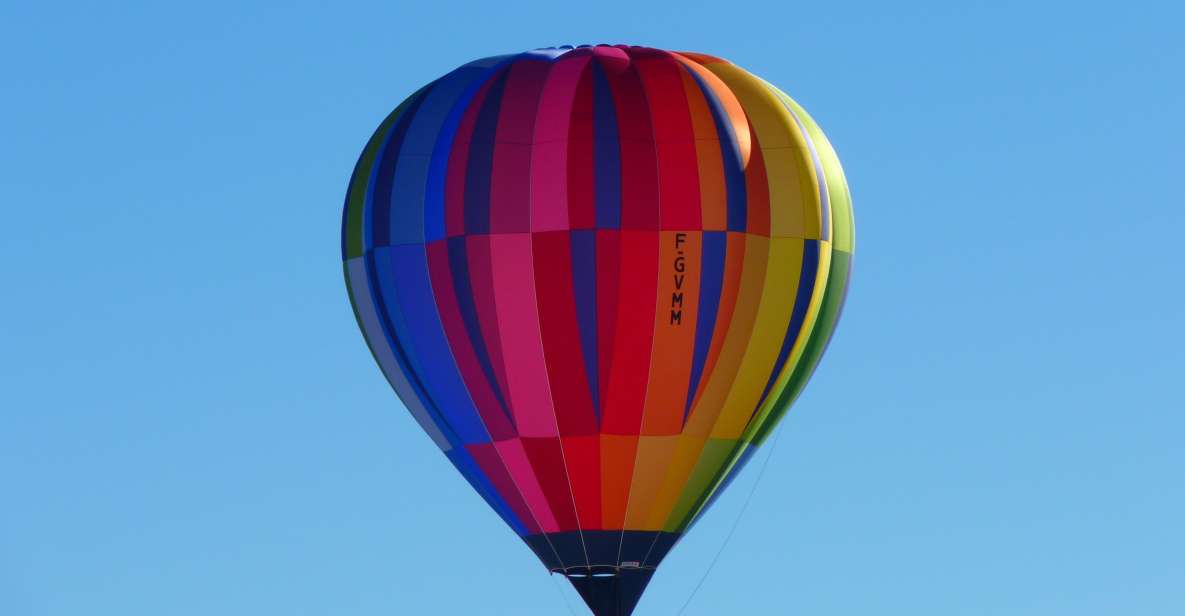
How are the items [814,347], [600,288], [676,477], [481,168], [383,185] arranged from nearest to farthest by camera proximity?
[600,288], [481,168], [676,477], [383,185], [814,347]

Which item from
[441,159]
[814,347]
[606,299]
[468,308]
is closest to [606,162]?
[606,299]

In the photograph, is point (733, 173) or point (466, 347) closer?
point (466, 347)

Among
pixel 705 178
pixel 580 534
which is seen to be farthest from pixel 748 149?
pixel 580 534

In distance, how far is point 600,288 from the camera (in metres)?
77.7

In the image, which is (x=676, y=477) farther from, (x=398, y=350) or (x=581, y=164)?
(x=581, y=164)

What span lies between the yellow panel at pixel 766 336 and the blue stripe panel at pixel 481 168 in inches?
158

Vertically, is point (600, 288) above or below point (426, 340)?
above

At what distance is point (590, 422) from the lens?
77.9m

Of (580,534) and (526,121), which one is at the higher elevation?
(526,121)

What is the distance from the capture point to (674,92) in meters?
78.7

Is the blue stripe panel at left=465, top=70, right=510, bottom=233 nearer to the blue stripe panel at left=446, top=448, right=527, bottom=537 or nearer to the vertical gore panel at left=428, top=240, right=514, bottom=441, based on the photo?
the vertical gore panel at left=428, top=240, right=514, bottom=441

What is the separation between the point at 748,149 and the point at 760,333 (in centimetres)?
260

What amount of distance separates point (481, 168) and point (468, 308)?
6.41 ft

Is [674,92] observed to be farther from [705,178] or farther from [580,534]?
[580,534]
